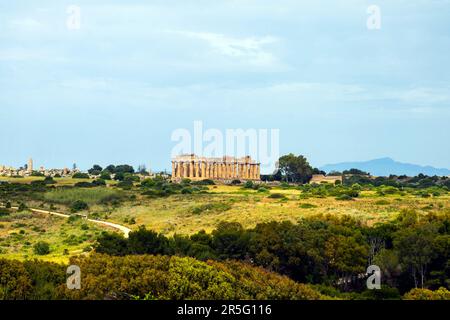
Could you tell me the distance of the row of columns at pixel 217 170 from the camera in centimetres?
14188

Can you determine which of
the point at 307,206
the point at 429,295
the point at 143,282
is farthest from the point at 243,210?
the point at 143,282

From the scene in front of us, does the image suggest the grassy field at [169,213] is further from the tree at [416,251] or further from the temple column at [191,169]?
the temple column at [191,169]

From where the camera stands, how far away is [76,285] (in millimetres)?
28984

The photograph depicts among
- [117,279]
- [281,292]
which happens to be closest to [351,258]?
[281,292]

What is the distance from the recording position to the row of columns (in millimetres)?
141875

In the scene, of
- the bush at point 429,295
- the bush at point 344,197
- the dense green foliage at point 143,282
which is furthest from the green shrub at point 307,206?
the dense green foliage at point 143,282

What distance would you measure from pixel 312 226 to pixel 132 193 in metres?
52.5

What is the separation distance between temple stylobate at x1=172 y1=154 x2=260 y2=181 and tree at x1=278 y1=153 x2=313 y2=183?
5.79 meters

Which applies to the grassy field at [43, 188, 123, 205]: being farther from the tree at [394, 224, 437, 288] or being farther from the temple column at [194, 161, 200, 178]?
the tree at [394, 224, 437, 288]

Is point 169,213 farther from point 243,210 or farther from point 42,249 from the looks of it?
point 42,249

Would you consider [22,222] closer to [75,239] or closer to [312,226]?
[75,239]

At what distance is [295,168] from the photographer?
13812 cm

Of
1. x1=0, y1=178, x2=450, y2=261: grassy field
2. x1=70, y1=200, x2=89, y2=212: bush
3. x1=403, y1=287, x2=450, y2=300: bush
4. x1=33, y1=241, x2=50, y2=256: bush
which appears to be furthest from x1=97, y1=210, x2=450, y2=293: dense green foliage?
x1=70, y1=200, x2=89, y2=212: bush

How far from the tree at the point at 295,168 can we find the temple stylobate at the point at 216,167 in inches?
228
